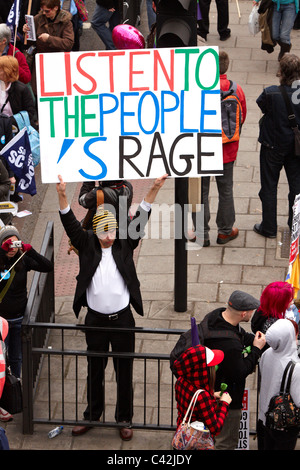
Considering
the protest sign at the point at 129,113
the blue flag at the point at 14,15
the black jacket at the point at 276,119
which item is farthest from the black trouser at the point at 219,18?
the protest sign at the point at 129,113

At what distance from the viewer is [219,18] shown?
1456cm

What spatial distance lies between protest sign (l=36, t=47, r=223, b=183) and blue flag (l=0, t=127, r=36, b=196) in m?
2.45

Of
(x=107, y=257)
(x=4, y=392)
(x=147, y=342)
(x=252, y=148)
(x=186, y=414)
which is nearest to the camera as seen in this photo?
(x=186, y=414)

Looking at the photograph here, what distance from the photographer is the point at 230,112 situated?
904 centimetres

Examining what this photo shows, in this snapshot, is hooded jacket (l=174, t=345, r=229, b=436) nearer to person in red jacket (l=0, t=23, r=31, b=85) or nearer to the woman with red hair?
the woman with red hair

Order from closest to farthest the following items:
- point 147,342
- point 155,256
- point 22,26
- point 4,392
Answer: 1. point 4,392
2. point 147,342
3. point 155,256
4. point 22,26

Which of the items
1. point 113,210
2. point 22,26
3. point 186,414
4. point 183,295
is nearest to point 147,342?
point 183,295

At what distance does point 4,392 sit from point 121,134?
2.30 metres

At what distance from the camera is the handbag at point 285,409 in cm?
593

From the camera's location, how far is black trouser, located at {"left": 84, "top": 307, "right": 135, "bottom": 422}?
270 inches

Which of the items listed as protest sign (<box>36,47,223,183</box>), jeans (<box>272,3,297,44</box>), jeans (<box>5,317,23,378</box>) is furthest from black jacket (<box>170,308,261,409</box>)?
jeans (<box>272,3,297,44</box>)

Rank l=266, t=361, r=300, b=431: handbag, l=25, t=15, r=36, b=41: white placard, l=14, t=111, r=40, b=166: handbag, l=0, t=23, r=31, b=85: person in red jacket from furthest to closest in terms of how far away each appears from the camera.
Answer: l=25, t=15, r=36, b=41: white placard → l=0, t=23, r=31, b=85: person in red jacket → l=14, t=111, r=40, b=166: handbag → l=266, t=361, r=300, b=431: handbag

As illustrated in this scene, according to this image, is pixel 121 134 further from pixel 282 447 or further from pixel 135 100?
pixel 282 447

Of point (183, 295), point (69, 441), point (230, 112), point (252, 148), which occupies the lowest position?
point (69, 441)
